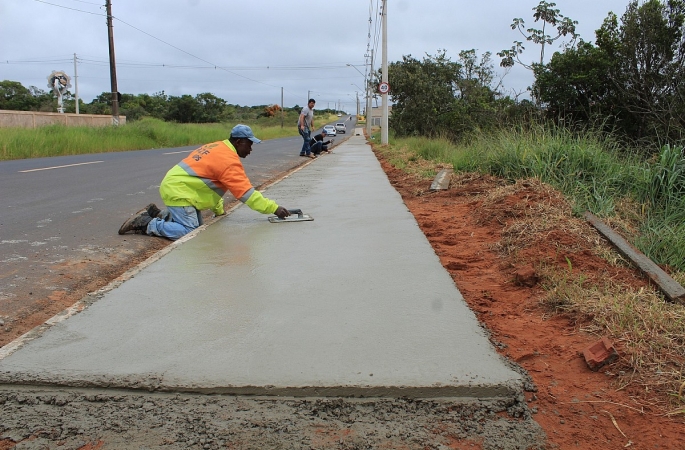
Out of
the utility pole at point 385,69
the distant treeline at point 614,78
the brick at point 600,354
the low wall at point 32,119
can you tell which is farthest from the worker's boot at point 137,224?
the low wall at point 32,119

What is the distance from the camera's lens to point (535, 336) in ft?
10.3

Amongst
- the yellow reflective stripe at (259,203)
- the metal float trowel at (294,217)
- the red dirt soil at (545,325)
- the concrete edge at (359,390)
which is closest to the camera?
the red dirt soil at (545,325)

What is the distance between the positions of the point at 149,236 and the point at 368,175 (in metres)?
6.12

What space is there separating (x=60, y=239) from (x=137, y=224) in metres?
0.75

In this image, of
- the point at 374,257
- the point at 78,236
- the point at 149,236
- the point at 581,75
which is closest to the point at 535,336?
the point at 374,257

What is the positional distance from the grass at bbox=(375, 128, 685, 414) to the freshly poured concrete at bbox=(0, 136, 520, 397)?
694mm

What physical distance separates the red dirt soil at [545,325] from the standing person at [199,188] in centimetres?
192

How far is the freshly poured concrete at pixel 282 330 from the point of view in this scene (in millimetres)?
2555

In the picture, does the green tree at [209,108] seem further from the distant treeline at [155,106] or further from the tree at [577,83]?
the tree at [577,83]

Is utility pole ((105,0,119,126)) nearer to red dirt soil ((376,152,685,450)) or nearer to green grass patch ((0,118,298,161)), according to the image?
green grass patch ((0,118,298,161))

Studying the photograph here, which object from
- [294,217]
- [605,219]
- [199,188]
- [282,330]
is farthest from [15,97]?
[282,330]

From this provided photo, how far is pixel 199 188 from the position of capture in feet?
20.2

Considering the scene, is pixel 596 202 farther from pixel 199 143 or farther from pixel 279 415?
pixel 199 143

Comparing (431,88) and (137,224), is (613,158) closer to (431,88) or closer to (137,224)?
(137,224)
